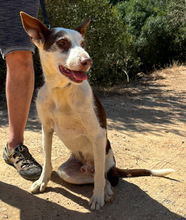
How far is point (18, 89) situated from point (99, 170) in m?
1.28

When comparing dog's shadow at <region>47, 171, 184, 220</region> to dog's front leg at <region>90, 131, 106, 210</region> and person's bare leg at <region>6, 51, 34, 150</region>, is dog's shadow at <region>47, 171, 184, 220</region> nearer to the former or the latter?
dog's front leg at <region>90, 131, 106, 210</region>

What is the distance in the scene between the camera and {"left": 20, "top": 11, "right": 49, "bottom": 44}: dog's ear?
242 centimetres

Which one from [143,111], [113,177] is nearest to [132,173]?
[113,177]

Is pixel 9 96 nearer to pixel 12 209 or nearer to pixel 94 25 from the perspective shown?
pixel 12 209

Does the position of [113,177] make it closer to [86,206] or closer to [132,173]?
[132,173]

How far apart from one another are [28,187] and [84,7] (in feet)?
23.4

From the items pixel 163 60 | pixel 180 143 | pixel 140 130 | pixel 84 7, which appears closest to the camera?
pixel 180 143

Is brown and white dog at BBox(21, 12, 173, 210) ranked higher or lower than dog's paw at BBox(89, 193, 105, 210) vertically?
higher

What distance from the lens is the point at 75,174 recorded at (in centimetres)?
301

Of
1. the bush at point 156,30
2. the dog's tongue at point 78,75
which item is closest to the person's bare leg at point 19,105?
the dog's tongue at point 78,75

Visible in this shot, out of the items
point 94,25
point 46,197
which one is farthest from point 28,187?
point 94,25

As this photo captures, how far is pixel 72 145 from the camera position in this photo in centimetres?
287

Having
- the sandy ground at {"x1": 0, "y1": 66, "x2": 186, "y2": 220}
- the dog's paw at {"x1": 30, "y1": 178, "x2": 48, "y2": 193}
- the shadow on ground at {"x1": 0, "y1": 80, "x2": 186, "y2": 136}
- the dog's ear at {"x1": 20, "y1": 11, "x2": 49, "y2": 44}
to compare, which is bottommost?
the shadow on ground at {"x1": 0, "y1": 80, "x2": 186, "y2": 136}

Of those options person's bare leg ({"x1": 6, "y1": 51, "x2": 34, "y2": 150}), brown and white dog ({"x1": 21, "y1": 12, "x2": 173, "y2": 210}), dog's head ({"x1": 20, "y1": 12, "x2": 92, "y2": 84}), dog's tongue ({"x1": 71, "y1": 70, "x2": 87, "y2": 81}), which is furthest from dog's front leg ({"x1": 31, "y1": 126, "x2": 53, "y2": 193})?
dog's tongue ({"x1": 71, "y1": 70, "x2": 87, "y2": 81})
